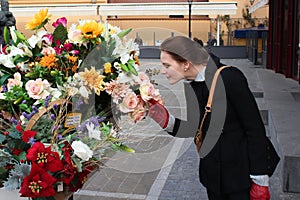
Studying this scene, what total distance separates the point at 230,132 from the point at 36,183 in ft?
4.38

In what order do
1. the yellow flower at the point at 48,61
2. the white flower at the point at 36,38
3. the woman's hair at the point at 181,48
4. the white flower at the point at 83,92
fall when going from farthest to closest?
1. the woman's hair at the point at 181,48
2. the white flower at the point at 36,38
3. the yellow flower at the point at 48,61
4. the white flower at the point at 83,92

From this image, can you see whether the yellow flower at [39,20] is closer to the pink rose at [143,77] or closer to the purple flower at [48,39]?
the purple flower at [48,39]

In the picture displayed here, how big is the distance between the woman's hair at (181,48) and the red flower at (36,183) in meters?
1.01

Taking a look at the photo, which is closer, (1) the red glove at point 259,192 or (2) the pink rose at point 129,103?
(2) the pink rose at point 129,103

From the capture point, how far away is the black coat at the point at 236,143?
2.70 m

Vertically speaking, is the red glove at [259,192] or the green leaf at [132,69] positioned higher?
the green leaf at [132,69]

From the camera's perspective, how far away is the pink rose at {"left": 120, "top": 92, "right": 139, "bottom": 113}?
7.30ft

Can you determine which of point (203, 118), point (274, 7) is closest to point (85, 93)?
point (203, 118)

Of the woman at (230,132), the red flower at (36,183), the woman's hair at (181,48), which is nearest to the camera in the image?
the red flower at (36,183)

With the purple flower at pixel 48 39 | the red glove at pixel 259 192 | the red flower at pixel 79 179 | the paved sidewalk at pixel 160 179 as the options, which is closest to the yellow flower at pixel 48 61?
the purple flower at pixel 48 39

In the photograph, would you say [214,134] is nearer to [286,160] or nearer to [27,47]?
[27,47]

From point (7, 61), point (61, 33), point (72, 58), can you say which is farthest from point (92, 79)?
point (7, 61)

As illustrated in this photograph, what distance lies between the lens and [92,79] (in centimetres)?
221

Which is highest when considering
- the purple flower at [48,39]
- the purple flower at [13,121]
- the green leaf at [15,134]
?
the purple flower at [48,39]
